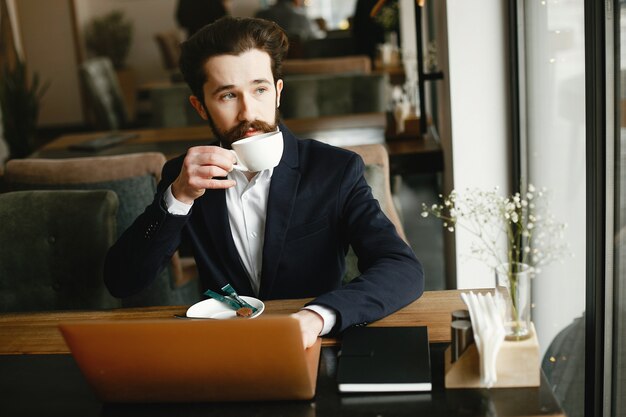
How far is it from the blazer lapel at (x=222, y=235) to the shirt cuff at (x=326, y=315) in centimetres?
46

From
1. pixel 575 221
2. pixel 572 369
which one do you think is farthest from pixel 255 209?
pixel 572 369

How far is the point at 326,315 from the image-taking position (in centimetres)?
145

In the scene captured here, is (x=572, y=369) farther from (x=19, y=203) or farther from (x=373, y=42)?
(x=373, y=42)

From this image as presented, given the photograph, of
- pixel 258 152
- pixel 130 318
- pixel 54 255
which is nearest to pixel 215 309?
pixel 130 318

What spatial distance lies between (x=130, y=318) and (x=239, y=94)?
0.54 m

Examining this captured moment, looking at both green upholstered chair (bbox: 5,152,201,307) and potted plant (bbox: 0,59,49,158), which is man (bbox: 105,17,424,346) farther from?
potted plant (bbox: 0,59,49,158)

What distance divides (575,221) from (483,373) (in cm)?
108

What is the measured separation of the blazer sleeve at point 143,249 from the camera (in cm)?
175

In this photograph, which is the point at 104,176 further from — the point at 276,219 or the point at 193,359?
the point at 193,359

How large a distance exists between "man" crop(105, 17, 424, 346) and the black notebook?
0.25 metres

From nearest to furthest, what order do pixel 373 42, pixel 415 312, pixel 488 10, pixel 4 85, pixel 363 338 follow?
1. pixel 363 338
2. pixel 415 312
3. pixel 488 10
4. pixel 4 85
5. pixel 373 42

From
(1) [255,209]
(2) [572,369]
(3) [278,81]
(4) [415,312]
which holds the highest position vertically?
(3) [278,81]

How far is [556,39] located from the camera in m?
2.24

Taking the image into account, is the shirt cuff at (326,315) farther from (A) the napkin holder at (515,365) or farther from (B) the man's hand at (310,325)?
(A) the napkin holder at (515,365)
